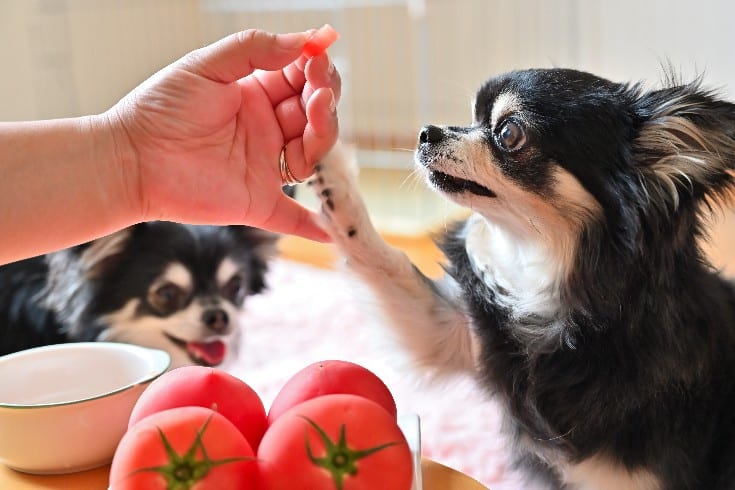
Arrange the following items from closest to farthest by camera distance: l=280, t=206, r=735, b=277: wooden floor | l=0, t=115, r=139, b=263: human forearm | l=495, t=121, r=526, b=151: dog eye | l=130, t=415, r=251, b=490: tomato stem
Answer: l=130, t=415, r=251, b=490: tomato stem, l=0, t=115, r=139, b=263: human forearm, l=495, t=121, r=526, b=151: dog eye, l=280, t=206, r=735, b=277: wooden floor

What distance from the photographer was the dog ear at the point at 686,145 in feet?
3.90

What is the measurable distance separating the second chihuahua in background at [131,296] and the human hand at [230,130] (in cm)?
69

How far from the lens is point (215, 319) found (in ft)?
6.65

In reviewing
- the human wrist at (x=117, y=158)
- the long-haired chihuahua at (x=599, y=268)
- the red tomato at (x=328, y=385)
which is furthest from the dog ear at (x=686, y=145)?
the human wrist at (x=117, y=158)

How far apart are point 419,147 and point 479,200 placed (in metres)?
0.15

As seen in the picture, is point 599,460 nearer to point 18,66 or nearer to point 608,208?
point 608,208

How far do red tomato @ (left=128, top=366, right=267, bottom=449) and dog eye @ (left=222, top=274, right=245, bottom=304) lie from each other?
1.34 meters

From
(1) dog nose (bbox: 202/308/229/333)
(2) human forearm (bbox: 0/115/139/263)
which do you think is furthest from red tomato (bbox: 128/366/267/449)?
(1) dog nose (bbox: 202/308/229/333)

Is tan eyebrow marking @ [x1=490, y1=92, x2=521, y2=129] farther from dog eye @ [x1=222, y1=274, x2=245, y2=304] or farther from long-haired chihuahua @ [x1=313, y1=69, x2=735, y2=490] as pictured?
dog eye @ [x1=222, y1=274, x2=245, y2=304]

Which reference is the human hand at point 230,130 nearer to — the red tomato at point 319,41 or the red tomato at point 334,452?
the red tomato at point 319,41

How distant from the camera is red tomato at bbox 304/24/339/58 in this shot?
48.6 inches

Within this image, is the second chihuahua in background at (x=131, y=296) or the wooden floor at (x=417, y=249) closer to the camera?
the second chihuahua in background at (x=131, y=296)

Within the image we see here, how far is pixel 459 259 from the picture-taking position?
61.2 inches

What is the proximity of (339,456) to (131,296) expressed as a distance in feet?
4.82
